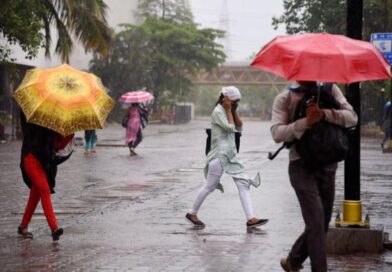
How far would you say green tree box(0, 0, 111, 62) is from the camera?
25.6 meters

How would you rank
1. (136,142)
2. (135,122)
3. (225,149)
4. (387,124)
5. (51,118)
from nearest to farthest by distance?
(51,118)
(225,149)
(136,142)
(135,122)
(387,124)

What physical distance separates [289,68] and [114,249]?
11.2 ft

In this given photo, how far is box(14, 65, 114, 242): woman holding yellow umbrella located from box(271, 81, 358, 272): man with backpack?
3.14 meters

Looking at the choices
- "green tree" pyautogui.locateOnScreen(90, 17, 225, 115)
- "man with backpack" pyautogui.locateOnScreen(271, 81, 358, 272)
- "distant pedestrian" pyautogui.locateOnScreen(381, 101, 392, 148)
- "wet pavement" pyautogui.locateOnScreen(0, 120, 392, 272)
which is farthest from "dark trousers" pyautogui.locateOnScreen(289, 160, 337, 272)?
"green tree" pyautogui.locateOnScreen(90, 17, 225, 115)

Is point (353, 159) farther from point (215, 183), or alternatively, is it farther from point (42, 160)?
point (42, 160)

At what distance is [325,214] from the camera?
25.1 ft

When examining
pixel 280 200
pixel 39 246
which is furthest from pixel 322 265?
pixel 280 200

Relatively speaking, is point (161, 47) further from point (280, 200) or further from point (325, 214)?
point (325, 214)

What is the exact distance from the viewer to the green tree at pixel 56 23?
2561cm

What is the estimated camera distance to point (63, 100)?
10180 mm

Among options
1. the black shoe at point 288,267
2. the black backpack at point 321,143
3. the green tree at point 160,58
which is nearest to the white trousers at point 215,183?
the black shoe at point 288,267

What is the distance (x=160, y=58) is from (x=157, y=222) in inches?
2252

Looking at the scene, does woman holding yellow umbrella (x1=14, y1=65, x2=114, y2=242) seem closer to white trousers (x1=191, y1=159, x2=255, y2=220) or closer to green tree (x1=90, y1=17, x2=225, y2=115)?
white trousers (x1=191, y1=159, x2=255, y2=220)

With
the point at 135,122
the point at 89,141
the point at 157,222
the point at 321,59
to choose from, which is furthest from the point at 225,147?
the point at 89,141
